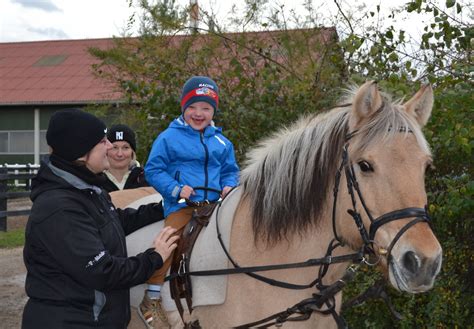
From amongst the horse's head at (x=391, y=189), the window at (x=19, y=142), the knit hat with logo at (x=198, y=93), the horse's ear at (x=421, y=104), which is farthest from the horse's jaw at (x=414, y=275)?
the window at (x=19, y=142)

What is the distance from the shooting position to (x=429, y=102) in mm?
3152

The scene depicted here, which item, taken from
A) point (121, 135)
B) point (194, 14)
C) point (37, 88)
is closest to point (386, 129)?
point (121, 135)

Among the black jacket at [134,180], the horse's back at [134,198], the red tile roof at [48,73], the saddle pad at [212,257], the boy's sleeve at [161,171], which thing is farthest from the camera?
the red tile roof at [48,73]

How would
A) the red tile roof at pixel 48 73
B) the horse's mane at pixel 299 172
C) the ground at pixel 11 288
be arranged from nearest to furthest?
the horse's mane at pixel 299 172 → the ground at pixel 11 288 → the red tile roof at pixel 48 73

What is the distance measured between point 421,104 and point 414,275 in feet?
3.21

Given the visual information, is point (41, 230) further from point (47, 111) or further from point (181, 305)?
point (47, 111)

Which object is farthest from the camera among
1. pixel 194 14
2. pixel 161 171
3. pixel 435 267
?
pixel 194 14

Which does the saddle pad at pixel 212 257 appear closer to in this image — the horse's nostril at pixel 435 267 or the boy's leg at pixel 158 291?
the boy's leg at pixel 158 291

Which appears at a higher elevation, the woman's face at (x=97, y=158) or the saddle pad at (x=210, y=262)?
the woman's face at (x=97, y=158)

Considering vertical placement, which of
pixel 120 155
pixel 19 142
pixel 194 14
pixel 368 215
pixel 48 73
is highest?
pixel 194 14

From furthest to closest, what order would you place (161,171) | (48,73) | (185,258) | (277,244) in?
1. (48,73)
2. (161,171)
3. (185,258)
4. (277,244)

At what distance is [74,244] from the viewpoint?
9.74 feet

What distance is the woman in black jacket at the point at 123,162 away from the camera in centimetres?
608

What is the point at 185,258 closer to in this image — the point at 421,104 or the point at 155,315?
the point at 155,315
